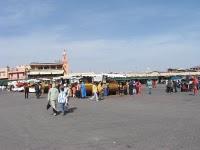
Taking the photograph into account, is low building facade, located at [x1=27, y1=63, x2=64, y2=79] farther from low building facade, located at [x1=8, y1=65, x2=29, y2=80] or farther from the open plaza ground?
the open plaza ground

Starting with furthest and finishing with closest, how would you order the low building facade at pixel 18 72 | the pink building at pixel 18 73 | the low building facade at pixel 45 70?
the pink building at pixel 18 73, the low building facade at pixel 18 72, the low building facade at pixel 45 70

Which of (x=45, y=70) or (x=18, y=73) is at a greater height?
(x=45, y=70)

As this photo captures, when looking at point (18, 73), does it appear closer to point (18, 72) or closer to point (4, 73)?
point (18, 72)

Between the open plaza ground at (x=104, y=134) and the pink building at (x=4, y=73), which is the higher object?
the pink building at (x=4, y=73)

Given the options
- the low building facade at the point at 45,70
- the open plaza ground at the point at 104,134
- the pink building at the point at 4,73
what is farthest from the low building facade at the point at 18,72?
the open plaza ground at the point at 104,134

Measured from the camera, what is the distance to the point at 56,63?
140m

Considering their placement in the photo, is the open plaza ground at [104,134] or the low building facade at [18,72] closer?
the open plaza ground at [104,134]

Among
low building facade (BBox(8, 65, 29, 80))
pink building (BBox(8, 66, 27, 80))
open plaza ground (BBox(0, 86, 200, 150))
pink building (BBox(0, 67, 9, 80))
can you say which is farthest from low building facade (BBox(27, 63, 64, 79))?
open plaza ground (BBox(0, 86, 200, 150))

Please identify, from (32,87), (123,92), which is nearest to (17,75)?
(32,87)

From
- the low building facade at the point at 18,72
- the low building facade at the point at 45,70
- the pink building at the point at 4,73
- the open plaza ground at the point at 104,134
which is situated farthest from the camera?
the pink building at the point at 4,73

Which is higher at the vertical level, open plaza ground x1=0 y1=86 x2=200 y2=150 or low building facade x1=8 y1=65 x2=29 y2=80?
low building facade x1=8 y1=65 x2=29 y2=80

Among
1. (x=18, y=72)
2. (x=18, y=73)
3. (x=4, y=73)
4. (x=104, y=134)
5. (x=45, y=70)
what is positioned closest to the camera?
(x=104, y=134)

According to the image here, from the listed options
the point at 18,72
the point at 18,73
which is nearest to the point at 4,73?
the point at 18,73

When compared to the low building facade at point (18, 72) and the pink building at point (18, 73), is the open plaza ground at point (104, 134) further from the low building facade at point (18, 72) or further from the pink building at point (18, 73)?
the pink building at point (18, 73)
